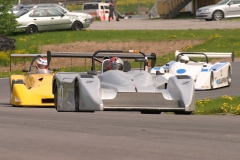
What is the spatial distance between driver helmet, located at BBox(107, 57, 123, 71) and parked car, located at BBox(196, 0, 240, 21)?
1199 inches

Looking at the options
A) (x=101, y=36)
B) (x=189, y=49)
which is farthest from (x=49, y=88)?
(x=101, y=36)

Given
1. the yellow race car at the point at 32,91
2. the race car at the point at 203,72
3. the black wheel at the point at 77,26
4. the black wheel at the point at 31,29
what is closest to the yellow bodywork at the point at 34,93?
the yellow race car at the point at 32,91

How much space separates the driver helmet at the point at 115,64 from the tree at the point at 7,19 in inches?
860

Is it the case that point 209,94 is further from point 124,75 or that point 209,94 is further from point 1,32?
point 1,32

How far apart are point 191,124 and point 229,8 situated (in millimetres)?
35250

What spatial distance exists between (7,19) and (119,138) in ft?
93.6

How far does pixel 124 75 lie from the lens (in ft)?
41.5

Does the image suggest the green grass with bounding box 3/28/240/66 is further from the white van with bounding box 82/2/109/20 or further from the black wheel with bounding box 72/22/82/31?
the white van with bounding box 82/2/109/20

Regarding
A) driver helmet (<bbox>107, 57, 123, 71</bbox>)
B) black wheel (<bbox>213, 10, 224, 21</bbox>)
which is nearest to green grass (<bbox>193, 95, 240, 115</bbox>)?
driver helmet (<bbox>107, 57, 123, 71</bbox>)

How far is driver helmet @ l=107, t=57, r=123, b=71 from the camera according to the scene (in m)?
13.4

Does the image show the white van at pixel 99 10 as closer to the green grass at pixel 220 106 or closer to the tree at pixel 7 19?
the tree at pixel 7 19

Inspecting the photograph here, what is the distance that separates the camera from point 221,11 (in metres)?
43.6

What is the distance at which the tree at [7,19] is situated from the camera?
3472cm

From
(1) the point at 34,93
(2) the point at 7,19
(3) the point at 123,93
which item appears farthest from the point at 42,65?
(2) the point at 7,19
